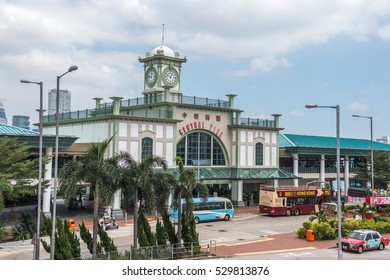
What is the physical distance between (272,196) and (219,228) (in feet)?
31.9

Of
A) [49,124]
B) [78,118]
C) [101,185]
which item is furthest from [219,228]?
[49,124]

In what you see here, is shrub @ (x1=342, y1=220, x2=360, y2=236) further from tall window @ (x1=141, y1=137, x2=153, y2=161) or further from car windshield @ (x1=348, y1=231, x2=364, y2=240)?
tall window @ (x1=141, y1=137, x2=153, y2=161)

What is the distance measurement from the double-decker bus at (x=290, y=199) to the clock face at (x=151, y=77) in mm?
18422

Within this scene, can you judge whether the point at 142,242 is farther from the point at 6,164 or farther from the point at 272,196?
the point at 272,196

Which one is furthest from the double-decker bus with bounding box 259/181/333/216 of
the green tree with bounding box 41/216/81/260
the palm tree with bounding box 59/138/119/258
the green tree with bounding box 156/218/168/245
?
the green tree with bounding box 41/216/81/260

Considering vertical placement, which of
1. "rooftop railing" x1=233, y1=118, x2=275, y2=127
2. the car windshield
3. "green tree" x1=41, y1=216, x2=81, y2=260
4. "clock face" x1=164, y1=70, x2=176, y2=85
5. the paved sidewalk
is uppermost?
"clock face" x1=164, y1=70, x2=176, y2=85

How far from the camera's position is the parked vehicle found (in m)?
29.3

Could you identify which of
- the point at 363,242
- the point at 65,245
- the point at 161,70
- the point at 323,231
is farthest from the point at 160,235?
the point at 161,70

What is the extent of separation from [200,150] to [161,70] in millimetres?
10860

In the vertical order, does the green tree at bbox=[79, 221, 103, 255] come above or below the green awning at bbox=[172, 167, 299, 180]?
below

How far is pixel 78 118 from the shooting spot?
164ft

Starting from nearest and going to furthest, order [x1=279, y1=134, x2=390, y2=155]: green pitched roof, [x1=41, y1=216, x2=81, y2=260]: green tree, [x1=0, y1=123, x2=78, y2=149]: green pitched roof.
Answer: [x1=41, y1=216, x2=81, y2=260]: green tree → [x1=0, y1=123, x2=78, y2=149]: green pitched roof → [x1=279, y1=134, x2=390, y2=155]: green pitched roof

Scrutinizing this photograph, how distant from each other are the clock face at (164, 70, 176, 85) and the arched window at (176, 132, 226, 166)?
778cm

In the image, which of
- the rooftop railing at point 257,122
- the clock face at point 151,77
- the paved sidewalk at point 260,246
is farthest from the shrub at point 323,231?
A: the clock face at point 151,77
